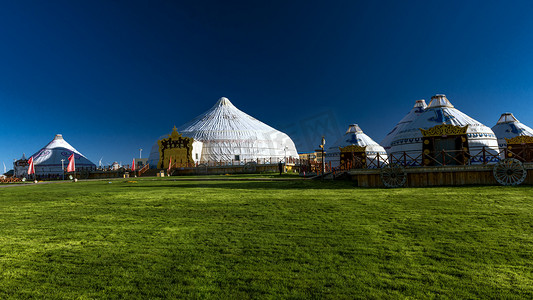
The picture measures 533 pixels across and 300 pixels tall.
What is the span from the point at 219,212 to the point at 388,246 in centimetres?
506

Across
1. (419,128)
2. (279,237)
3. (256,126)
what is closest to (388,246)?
(279,237)

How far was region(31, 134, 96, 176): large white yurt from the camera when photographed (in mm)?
74312

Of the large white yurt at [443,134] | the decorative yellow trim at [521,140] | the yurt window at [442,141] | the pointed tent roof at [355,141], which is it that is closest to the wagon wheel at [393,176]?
the large white yurt at [443,134]

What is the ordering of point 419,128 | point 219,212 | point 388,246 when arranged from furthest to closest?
point 419,128 < point 219,212 < point 388,246

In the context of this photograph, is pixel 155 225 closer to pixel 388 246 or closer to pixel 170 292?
pixel 170 292

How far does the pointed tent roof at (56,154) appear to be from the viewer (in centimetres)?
7594

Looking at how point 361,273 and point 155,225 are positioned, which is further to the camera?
point 155,225

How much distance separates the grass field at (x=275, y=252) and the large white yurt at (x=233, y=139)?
147 feet

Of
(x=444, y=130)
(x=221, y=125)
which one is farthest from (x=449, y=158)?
(x=221, y=125)

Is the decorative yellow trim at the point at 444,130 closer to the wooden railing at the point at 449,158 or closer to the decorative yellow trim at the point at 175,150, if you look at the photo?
the wooden railing at the point at 449,158

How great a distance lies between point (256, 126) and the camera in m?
65.9

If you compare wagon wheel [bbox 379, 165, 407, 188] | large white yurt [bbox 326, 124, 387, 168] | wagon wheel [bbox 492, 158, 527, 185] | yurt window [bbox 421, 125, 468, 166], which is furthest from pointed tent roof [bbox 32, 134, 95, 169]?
wagon wheel [bbox 492, 158, 527, 185]

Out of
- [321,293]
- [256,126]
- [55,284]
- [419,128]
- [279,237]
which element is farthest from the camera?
[256,126]

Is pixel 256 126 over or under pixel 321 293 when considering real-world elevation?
over
